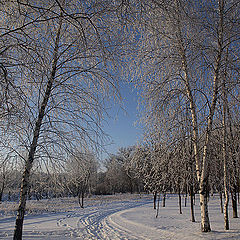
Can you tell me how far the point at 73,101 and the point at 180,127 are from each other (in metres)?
2.95

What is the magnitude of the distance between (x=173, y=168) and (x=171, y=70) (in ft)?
9.23

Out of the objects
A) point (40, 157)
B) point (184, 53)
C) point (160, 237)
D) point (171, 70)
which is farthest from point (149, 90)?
point (160, 237)

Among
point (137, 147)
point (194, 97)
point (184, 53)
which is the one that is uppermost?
point (184, 53)

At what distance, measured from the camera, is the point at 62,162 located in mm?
4621

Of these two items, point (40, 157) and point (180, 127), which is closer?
point (40, 157)

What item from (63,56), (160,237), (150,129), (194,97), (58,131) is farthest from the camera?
(160,237)

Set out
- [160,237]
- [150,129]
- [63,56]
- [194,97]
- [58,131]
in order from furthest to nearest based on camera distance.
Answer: [160,237], [194,97], [150,129], [63,56], [58,131]

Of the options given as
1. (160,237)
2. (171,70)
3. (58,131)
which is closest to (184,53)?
(171,70)

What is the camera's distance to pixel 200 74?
585 centimetres

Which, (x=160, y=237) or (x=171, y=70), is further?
(x=160, y=237)

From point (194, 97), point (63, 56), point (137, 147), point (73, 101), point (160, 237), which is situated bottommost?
point (160, 237)

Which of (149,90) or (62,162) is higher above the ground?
(149,90)

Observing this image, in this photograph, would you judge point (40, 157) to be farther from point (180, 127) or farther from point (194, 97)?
point (194, 97)

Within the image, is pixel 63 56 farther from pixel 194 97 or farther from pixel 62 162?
pixel 194 97
